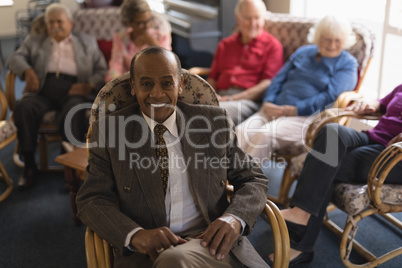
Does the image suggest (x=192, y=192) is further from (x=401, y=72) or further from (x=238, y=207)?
(x=401, y=72)

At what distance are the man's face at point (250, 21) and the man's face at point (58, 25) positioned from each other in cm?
128

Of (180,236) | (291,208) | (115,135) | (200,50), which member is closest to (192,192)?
(180,236)

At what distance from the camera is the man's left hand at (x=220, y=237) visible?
1403 mm

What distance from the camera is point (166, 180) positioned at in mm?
1558

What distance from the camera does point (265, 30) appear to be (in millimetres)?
3230

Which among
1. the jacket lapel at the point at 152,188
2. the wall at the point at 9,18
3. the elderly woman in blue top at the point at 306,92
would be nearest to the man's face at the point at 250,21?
the elderly woman in blue top at the point at 306,92

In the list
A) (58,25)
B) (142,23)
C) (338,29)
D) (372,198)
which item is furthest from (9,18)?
(372,198)

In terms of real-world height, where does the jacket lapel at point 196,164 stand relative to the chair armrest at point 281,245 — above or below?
above

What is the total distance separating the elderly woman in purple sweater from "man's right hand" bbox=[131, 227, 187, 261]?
2.94 ft

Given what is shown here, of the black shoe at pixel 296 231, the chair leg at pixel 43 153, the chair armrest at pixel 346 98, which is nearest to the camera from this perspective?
the black shoe at pixel 296 231

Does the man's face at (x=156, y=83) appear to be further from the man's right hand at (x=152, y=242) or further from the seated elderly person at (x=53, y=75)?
the seated elderly person at (x=53, y=75)

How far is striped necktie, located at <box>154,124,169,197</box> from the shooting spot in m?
1.56

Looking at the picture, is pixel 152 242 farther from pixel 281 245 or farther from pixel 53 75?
pixel 53 75

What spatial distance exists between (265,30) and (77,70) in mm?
1455
